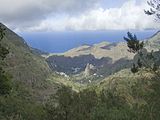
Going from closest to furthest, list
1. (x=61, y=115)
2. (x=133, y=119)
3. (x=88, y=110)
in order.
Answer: (x=133, y=119)
(x=61, y=115)
(x=88, y=110)

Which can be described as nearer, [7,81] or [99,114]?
[7,81]

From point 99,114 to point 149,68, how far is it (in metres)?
23.9

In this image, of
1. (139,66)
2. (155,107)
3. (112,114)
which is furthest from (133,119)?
(139,66)

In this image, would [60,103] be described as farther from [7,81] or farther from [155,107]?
[155,107]

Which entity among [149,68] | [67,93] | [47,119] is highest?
[149,68]

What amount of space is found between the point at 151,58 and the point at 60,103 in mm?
30278

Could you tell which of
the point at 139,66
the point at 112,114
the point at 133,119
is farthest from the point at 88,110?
the point at 139,66

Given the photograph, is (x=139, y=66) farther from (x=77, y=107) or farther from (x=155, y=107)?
(x=77, y=107)

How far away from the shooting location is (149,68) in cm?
2753

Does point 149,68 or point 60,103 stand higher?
point 149,68

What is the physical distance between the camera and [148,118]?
112 ft

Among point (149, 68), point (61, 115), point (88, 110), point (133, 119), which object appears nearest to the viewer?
point (149, 68)

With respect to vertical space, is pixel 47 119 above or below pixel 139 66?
below

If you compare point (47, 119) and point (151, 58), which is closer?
point (151, 58)
